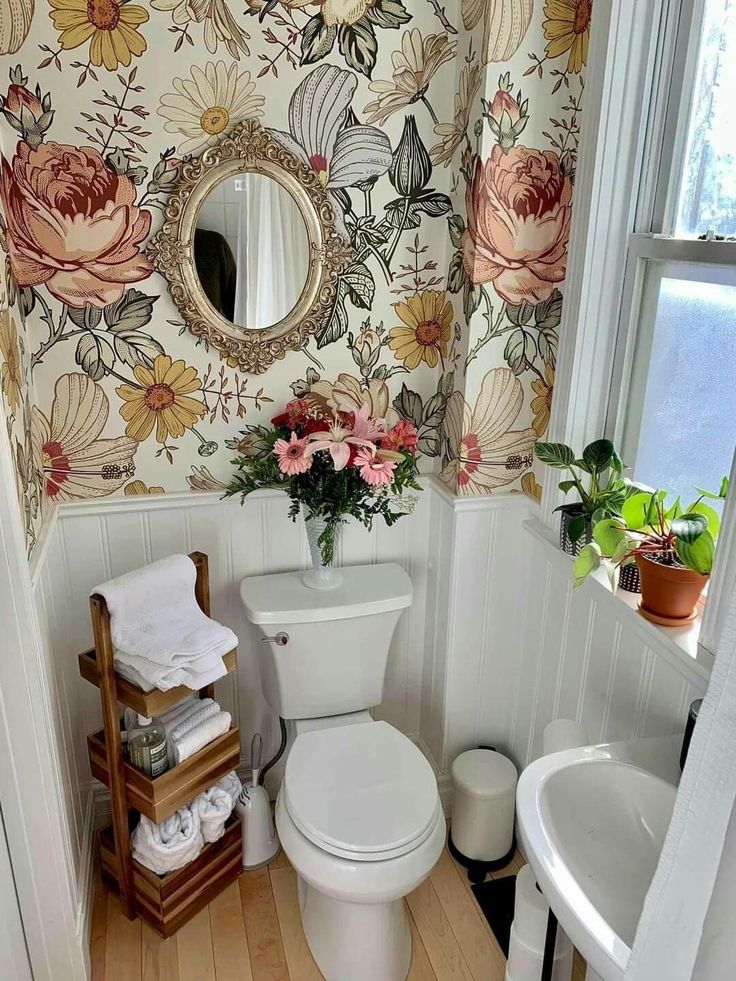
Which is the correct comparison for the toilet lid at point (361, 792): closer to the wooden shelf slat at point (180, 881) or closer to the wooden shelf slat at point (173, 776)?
the wooden shelf slat at point (173, 776)

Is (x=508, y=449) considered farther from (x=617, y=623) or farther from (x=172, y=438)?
(x=172, y=438)

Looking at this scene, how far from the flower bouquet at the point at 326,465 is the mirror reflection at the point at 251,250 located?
→ 0.87ft

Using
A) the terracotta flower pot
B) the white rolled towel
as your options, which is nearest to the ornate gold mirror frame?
the terracotta flower pot

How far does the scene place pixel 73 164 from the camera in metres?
1.71

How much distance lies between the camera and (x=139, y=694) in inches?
67.6

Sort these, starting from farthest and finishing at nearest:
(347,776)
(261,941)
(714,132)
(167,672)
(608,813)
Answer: (261,941) < (347,776) < (167,672) < (714,132) < (608,813)

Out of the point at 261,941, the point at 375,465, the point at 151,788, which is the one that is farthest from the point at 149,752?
the point at 375,465

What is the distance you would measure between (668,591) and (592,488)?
0.36 m

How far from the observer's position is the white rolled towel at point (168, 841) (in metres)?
1.82

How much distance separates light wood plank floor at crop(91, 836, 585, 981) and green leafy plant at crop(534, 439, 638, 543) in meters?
1.04

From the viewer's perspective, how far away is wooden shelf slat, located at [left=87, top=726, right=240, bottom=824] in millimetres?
1766

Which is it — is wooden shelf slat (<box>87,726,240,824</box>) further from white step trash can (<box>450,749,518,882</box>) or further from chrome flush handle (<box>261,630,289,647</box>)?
white step trash can (<box>450,749,518,882</box>)

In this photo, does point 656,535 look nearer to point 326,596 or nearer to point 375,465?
point 375,465

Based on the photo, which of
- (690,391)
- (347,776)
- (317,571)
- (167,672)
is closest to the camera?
(690,391)
